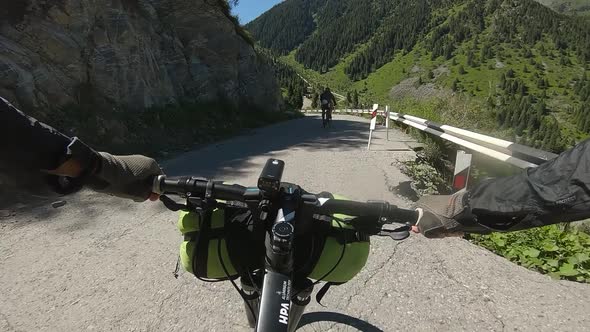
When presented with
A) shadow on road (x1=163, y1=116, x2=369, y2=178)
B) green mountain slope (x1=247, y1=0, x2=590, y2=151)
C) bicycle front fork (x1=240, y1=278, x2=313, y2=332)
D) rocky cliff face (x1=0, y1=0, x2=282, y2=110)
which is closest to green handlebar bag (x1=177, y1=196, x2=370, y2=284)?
bicycle front fork (x1=240, y1=278, x2=313, y2=332)

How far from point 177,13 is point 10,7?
24.1 feet

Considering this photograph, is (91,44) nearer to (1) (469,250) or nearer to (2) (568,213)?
(1) (469,250)

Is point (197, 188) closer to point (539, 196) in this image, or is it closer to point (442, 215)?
point (442, 215)

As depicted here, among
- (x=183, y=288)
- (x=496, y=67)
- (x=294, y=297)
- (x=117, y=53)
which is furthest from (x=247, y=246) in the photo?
(x=496, y=67)

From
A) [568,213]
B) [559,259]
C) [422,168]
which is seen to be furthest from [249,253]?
[422,168]

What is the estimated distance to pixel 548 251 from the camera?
405cm

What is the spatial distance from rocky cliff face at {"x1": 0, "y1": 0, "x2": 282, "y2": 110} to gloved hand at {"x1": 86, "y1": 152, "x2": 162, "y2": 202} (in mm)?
8286

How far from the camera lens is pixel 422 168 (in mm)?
8000

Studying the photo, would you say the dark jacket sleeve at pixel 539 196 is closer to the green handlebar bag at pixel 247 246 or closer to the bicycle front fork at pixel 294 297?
the green handlebar bag at pixel 247 246

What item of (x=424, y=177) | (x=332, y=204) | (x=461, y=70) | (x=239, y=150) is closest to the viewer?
(x=332, y=204)

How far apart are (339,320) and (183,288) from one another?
145 cm

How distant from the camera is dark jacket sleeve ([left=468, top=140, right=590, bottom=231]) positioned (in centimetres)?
100

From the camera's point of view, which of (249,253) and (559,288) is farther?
(559,288)

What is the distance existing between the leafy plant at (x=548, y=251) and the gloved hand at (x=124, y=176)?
3924mm
